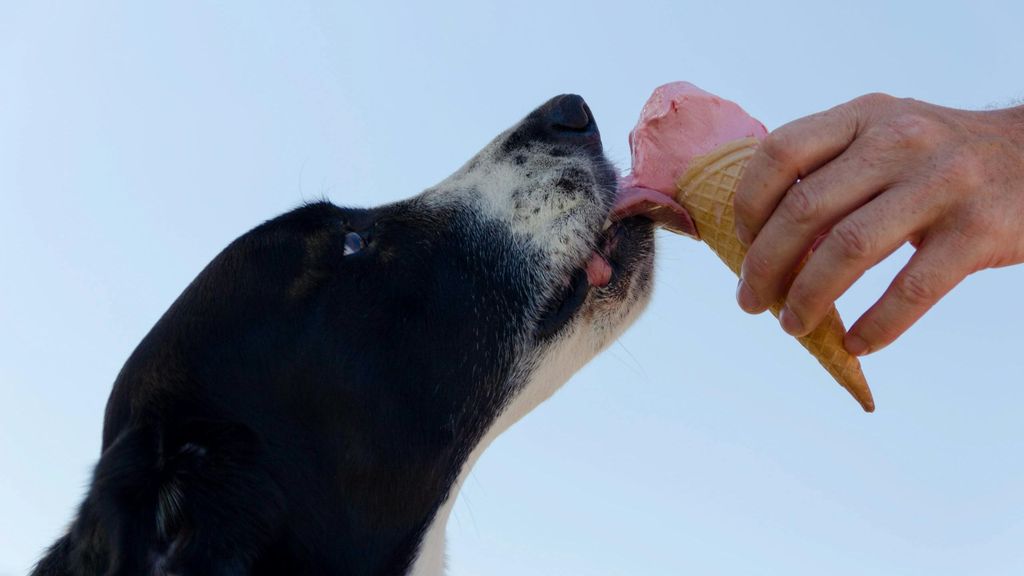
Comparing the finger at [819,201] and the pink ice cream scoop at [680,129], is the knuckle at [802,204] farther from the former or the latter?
the pink ice cream scoop at [680,129]

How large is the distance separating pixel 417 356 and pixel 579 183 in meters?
0.87

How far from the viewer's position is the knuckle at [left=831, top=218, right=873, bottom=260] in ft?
8.06

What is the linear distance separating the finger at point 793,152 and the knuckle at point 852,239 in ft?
0.67

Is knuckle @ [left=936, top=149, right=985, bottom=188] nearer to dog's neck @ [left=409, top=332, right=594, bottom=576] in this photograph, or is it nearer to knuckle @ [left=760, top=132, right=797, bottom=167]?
knuckle @ [left=760, top=132, right=797, bottom=167]

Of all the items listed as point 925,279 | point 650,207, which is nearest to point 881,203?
point 925,279

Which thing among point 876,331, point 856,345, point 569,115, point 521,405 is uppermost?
point 569,115

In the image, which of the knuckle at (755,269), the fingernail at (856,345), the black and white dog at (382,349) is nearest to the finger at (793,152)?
the knuckle at (755,269)

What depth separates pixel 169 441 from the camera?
3.47 metres

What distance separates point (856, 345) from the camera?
9.51 feet

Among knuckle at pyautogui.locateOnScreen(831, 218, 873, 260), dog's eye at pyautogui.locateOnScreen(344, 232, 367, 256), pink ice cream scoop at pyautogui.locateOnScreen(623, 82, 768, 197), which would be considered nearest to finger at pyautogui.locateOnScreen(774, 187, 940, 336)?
knuckle at pyautogui.locateOnScreen(831, 218, 873, 260)

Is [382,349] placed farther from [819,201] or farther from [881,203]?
[881,203]

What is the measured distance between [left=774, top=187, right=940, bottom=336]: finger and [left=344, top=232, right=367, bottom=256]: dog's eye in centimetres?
180

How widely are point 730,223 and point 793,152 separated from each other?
0.80 meters

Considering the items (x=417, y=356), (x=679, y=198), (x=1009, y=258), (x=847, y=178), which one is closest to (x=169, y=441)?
(x=417, y=356)
